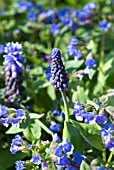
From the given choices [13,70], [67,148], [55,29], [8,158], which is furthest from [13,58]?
[55,29]

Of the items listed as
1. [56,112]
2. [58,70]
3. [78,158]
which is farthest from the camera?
[56,112]

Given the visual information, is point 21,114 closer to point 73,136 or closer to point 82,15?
point 73,136

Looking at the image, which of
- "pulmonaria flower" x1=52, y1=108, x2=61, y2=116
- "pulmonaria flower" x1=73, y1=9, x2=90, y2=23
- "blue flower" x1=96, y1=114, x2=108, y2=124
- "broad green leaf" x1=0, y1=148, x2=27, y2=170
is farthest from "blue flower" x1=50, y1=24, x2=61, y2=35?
"blue flower" x1=96, y1=114, x2=108, y2=124

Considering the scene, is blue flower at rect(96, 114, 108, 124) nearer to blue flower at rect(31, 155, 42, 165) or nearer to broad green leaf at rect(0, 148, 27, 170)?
blue flower at rect(31, 155, 42, 165)

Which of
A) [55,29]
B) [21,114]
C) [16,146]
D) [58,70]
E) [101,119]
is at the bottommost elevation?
[16,146]

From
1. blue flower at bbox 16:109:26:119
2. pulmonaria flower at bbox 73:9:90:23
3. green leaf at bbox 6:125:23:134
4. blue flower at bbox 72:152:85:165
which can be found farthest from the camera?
pulmonaria flower at bbox 73:9:90:23

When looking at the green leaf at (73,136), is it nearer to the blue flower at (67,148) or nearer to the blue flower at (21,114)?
the blue flower at (67,148)
